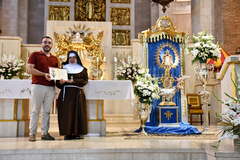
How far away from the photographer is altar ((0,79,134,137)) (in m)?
6.72

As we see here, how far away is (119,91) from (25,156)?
9.26 feet

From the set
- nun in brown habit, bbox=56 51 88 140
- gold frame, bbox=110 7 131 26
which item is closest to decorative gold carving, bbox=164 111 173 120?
nun in brown habit, bbox=56 51 88 140

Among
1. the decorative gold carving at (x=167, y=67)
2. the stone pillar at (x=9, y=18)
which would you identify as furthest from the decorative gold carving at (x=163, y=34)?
the stone pillar at (x=9, y=18)

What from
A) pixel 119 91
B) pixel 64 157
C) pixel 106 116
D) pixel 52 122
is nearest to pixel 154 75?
pixel 119 91

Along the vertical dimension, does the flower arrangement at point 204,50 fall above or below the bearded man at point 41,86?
above

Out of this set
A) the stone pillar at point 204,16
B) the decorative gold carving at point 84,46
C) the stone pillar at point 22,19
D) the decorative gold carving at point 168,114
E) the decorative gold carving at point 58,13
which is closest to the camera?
the decorative gold carving at point 168,114

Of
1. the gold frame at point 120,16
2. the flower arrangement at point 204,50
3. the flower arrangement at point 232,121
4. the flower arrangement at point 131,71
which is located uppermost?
the gold frame at point 120,16

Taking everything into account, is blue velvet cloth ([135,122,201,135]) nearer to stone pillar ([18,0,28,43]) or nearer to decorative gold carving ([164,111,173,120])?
decorative gold carving ([164,111,173,120])

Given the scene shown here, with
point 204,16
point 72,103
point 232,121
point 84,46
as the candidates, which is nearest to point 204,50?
point 72,103

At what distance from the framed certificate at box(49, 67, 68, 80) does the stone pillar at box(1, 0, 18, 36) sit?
9476 millimetres

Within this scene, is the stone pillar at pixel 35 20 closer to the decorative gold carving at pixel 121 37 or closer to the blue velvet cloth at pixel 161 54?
the decorative gold carving at pixel 121 37

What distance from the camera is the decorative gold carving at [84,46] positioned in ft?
34.7

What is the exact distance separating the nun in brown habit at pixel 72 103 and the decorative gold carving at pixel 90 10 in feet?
34.3

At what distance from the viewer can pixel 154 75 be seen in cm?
839
